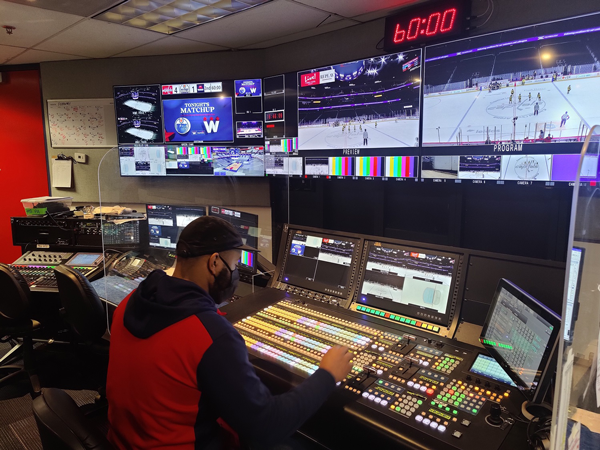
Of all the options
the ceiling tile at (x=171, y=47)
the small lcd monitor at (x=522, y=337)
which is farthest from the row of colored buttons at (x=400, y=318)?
the ceiling tile at (x=171, y=47)

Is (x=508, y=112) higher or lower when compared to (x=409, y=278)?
higher

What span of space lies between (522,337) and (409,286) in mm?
516

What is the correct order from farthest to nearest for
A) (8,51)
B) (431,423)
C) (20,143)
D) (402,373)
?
(20,143) < (8,51) < (402,373) < (431,423)

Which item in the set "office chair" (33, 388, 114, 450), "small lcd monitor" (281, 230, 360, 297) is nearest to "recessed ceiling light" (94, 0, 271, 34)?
"small lcd monitor" (281, 230, 360, 297)

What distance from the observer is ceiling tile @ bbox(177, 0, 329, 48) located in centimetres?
312

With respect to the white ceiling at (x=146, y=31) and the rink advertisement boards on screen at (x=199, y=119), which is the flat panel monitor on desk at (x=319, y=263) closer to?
the white ceiling at (x=146, y=31)

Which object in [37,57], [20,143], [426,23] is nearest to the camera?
[426,23]

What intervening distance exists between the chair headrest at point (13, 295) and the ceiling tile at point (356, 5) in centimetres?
259

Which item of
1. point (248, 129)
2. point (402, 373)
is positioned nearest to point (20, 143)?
point (248, 129)

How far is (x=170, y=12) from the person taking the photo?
10.3 ft

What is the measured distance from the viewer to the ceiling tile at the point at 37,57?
4.21 meters

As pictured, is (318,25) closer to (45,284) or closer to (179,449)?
(45,284)

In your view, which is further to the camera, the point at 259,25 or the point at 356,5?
the point at 259,25

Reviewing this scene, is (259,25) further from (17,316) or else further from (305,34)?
(17,316)
